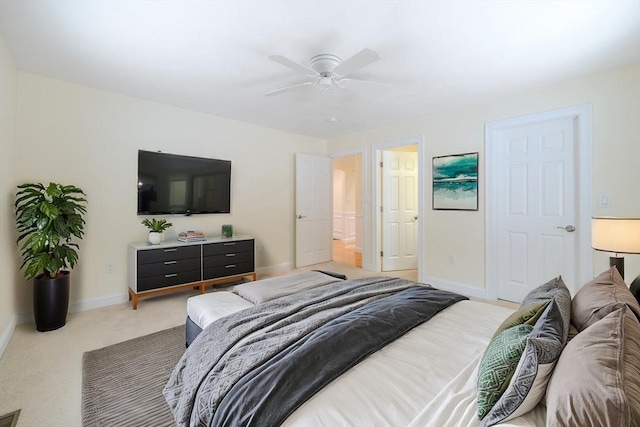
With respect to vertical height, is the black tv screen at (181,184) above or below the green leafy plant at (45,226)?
above

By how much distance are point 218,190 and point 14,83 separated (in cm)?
223

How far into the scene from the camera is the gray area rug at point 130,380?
5.31ft

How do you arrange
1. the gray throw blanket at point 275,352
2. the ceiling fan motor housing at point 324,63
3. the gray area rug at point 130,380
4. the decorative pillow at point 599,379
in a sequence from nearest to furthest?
the decorative pillow at point 599,379
the gray throw blanket at point 275,352
the gray area rug at point 130,380
the ceiling fan motor housing at point 324,63

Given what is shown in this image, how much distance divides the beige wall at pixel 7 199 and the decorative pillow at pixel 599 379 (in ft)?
11.3

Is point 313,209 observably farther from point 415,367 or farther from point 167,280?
point 415,367

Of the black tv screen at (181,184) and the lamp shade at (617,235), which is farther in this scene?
the black tv screen at (181,184)

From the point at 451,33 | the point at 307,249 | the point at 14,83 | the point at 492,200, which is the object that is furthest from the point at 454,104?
the point at 14,83

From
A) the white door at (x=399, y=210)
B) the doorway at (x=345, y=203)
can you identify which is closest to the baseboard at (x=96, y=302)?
the white door at (x=399, y=210)

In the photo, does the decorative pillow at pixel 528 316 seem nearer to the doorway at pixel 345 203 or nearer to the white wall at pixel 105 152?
the white wall at pixel 105 152

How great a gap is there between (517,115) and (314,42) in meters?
2.55

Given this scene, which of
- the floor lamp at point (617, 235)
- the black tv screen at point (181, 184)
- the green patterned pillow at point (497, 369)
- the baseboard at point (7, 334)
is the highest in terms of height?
the black tv screen at point (181, 184)

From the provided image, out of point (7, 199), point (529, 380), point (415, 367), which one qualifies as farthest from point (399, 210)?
point (7, 199)

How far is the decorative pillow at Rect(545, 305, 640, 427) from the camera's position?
621 millimetres

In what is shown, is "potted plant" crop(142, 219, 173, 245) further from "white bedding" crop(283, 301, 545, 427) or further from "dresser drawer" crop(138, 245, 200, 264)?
"white bedding" crop(283, 301, 545, 427)
